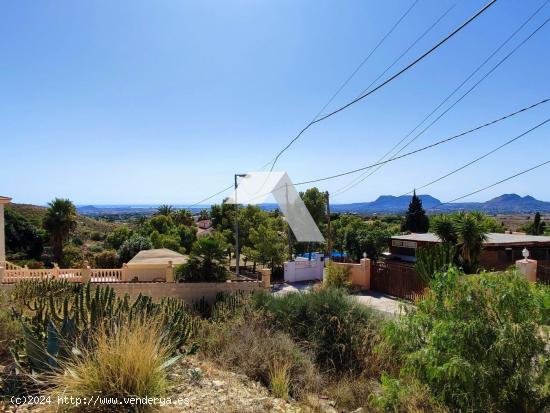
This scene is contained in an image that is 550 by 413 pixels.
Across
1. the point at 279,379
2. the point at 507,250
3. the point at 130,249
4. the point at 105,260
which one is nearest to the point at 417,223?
the point at 507,250

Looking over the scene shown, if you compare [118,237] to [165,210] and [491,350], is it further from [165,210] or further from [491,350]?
[491,350]

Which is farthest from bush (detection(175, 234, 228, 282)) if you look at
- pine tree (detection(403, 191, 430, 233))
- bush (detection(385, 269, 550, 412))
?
pine tree (detection(403, 191, 430, 233))

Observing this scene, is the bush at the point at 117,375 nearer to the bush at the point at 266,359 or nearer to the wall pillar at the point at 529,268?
the bush at the point at 266,359

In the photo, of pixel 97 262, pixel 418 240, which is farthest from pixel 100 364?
pixel 97 262

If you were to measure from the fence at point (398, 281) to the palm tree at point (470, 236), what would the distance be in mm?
1838

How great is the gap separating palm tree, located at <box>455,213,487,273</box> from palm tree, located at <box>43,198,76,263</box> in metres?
28.3

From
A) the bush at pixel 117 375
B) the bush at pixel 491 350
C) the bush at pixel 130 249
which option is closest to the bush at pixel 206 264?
the bush at pixel 117 375

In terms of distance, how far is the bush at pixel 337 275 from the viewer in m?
14.8

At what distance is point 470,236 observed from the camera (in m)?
13.1

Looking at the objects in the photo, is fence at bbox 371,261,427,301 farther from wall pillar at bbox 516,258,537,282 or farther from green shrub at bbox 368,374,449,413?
green shrub at bbox 368,374,449,413

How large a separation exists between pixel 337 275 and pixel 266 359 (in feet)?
33.2

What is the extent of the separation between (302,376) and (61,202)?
31343 mm

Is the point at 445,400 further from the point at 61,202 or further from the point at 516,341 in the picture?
the point at 61,202

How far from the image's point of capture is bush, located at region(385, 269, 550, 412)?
338 cm
